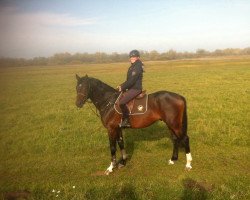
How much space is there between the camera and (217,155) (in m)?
10.6

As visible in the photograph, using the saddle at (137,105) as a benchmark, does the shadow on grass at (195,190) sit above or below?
below

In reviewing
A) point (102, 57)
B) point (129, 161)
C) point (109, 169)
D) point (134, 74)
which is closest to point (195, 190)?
point (109, 169)

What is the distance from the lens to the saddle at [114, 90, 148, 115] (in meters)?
9.73

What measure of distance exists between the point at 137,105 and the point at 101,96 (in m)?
1.26

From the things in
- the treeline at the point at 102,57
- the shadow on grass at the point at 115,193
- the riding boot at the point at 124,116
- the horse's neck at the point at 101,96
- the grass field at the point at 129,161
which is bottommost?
the treeline at the point at 102,57

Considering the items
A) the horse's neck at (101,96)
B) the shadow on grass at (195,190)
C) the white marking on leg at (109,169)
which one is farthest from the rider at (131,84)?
the shadow on grass at (195,190)

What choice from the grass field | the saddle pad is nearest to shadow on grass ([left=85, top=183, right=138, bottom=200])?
the grass field

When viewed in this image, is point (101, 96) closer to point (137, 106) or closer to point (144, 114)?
point (137, 106)

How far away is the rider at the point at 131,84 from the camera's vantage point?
9469 mm

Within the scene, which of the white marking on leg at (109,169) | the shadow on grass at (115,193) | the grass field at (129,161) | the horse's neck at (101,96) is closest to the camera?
the shadow on grass at (115,193)

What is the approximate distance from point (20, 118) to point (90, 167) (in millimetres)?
10758

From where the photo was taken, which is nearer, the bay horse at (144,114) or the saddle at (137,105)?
the bay horse at (144,114)

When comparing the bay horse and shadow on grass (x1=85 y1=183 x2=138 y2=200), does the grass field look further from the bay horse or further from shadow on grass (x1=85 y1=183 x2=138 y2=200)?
the bay horse

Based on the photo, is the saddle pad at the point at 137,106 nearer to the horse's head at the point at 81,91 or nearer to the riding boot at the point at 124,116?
the riding boot at the point at 124,116
